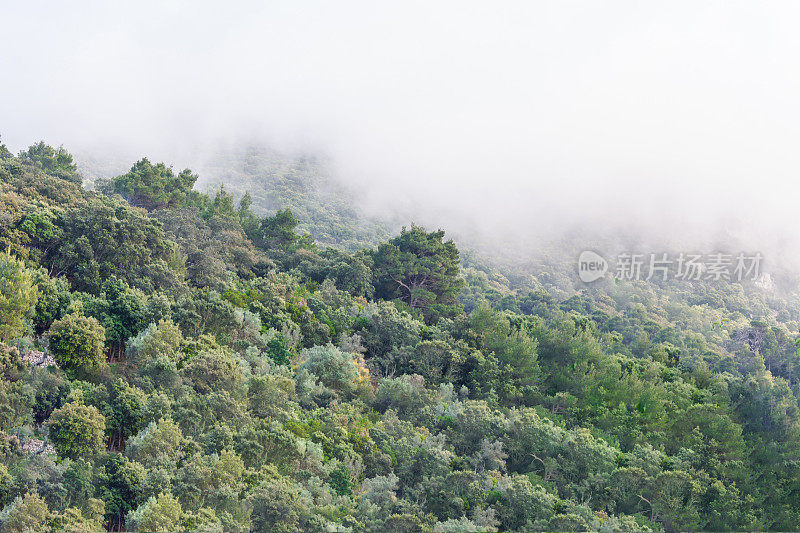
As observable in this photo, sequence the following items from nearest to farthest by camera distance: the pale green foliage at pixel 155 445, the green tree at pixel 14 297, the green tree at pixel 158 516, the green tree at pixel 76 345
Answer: the green tree at pixel 158 516 → the pale green foliage at pixel 155 445 → the green tree at pixel 76 345 → the green tree at pixel 14 297

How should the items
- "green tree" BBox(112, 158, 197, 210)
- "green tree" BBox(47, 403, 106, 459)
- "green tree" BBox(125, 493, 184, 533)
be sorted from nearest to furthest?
"green tree" BBox(125, 493, 184, 533) < "green tree" BBox(47, 403, 106, 459) < "green tree" BBox(112, 158, 197, 210)

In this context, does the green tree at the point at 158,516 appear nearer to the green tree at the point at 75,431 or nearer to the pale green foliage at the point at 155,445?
the pale green foliage at the point at 155,445

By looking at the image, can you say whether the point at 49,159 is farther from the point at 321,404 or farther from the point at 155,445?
the point at 155,445

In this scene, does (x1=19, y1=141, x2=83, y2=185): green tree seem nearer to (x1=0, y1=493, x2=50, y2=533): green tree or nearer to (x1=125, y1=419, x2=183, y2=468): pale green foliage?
(x1=125, y1=419, x2=183, y2=468): pale green foliage

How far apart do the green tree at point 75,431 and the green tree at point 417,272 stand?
97.4 feet

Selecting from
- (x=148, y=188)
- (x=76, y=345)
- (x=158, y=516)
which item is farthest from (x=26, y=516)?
(x=148, y=188)

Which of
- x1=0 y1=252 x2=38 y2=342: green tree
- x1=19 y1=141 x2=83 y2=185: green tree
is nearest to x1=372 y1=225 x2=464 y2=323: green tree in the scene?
x1=19 y1=141 x2=83 y2=185: green tree

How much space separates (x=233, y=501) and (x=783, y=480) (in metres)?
25.3

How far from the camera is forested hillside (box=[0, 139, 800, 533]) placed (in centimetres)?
2159

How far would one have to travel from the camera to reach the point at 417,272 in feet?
166

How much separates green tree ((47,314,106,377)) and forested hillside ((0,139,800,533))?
3.3 inches

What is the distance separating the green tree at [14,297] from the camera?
2530 cm

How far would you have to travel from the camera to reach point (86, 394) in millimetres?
24078

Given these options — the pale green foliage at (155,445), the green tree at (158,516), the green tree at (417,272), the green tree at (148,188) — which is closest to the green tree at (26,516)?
the green tree at (158,516)
